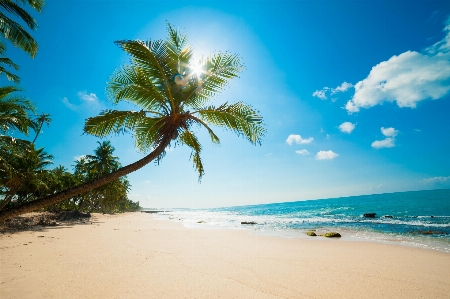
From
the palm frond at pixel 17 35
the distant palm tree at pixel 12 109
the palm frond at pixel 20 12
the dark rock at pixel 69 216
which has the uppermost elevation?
the palm frond at pixel 20 12

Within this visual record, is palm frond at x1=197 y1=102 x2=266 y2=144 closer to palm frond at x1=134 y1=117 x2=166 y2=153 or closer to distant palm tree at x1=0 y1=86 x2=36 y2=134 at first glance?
palm frond at x1=134 y1=117 x2=166 y2=153

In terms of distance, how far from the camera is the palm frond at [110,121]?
482 centimetres

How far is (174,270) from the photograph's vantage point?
662 centimetres

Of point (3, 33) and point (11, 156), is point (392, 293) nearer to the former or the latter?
point (3, 33)

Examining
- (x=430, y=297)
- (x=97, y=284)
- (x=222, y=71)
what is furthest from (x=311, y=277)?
(x=222, y=71)

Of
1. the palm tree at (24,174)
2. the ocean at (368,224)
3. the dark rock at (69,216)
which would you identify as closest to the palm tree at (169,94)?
the palm tree at (24,174)

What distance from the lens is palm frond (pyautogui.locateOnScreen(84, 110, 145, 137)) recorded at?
15.8 ft

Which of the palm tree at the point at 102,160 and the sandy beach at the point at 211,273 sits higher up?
the palm tree at the point at 102,160

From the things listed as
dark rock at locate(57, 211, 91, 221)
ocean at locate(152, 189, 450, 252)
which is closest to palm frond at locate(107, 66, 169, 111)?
ocean at locate(152, 189, 450, 252)

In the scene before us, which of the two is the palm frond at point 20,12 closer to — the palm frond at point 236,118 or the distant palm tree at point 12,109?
the distant palm tree at point 12,109

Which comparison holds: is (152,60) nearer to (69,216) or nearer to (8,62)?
(8,62)

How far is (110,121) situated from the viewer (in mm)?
5047

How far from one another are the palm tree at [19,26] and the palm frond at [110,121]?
4784 mm

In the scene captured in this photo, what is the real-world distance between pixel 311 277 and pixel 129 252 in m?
6.89
